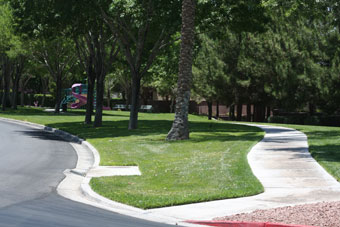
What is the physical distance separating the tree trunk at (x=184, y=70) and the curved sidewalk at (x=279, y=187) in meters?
7.26

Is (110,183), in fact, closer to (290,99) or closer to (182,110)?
(182,110)

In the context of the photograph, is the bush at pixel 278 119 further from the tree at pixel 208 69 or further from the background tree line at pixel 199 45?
the tree at pixel 208 69

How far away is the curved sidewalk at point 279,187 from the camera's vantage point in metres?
9.59

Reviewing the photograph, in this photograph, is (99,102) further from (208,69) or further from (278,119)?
(278,119)

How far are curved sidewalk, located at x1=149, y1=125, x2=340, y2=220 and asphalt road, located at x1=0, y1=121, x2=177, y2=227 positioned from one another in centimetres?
105

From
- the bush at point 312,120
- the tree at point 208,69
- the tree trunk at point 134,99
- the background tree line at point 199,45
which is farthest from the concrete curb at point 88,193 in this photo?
the tree at point 208,69

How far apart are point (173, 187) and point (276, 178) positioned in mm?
2595

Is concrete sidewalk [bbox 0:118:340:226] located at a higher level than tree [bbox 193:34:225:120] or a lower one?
lower

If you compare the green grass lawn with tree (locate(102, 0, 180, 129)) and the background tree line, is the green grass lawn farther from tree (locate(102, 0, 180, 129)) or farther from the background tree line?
tree (locate(102, 0, 180, 129))

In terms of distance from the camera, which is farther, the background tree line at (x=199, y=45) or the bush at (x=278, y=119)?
the bush at (x=278, y=119)

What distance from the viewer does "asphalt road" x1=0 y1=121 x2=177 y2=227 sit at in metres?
8.73

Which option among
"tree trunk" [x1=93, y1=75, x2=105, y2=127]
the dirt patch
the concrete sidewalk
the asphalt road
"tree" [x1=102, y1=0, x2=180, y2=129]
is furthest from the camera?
"tree trunk" [x1=93, y1=75, x2=105, y2=127]

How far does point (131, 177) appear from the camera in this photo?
13.8 m

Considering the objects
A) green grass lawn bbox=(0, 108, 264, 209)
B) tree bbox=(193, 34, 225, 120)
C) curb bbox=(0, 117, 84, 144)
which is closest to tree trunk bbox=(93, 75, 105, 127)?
curb bbox=(0, 117, 84, 144)
